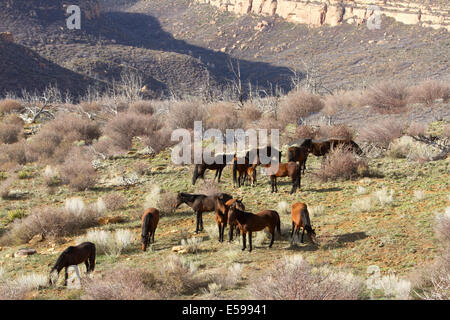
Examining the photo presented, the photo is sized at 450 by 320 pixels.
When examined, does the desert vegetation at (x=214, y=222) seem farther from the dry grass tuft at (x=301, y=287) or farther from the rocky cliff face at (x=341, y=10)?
the rocky cliff face at (x=341, y=10)

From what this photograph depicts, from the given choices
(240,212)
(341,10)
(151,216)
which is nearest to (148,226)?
(151,216)

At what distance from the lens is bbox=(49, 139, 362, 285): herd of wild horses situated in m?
7.14

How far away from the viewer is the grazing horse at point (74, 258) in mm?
6664

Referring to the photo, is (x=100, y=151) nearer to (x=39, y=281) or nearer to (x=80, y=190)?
(x=80, y=190)

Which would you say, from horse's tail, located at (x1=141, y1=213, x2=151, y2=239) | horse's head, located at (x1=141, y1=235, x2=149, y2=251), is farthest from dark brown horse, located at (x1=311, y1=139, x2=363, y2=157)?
horse's head, located at (x1=141, y1=235, x2=149, y2=251)

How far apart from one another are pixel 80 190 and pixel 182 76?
62.1m

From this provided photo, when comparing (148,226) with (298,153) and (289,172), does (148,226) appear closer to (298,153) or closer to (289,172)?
(289,172)

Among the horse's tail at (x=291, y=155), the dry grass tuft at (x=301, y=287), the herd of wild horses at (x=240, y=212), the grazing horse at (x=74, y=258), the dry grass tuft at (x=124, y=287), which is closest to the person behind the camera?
the dry grass tuft at (x=301, y=287)

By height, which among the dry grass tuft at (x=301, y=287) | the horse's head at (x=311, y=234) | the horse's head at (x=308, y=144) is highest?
the horse's head at (x=308, y=144)


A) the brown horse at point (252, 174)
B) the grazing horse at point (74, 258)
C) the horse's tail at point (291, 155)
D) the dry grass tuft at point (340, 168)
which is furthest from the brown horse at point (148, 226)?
the dry grass tuft at point (340, 168)

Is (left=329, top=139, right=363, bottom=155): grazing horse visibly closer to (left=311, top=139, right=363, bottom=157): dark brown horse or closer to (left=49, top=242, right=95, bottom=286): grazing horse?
(left=311, top=139, right=363, bottom=157): dark brown horse

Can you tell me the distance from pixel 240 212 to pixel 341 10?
4048 inches

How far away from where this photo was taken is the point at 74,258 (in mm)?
6852
